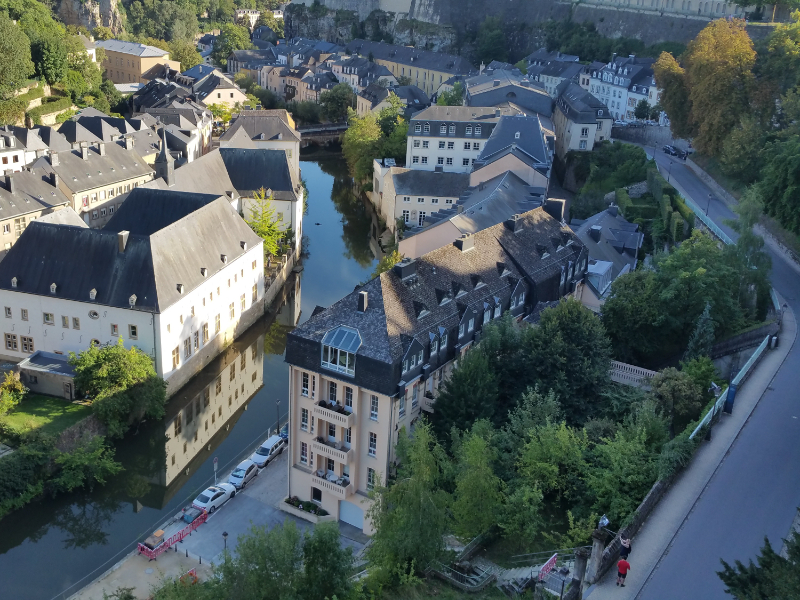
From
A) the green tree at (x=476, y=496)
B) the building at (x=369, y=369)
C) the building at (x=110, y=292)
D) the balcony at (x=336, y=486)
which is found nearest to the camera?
the green tree at (x=476, y=496)

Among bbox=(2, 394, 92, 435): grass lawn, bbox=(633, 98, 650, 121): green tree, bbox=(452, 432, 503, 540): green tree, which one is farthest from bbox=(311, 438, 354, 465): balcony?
bbox=(633, 98, 650, 121): green tree

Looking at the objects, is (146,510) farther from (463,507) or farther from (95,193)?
(95,193)

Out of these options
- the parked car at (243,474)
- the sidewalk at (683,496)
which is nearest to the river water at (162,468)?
the parked car at (243,474)

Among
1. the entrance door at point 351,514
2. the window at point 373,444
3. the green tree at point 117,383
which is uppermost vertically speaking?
the window at point 373,444

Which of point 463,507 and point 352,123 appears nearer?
point 463,507

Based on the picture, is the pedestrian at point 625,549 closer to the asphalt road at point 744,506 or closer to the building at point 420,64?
the asphalt road at point 744,506

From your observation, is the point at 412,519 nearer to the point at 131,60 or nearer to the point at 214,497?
the point at 214,497

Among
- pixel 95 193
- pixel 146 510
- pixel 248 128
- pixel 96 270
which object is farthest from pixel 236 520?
pixel 248 128
